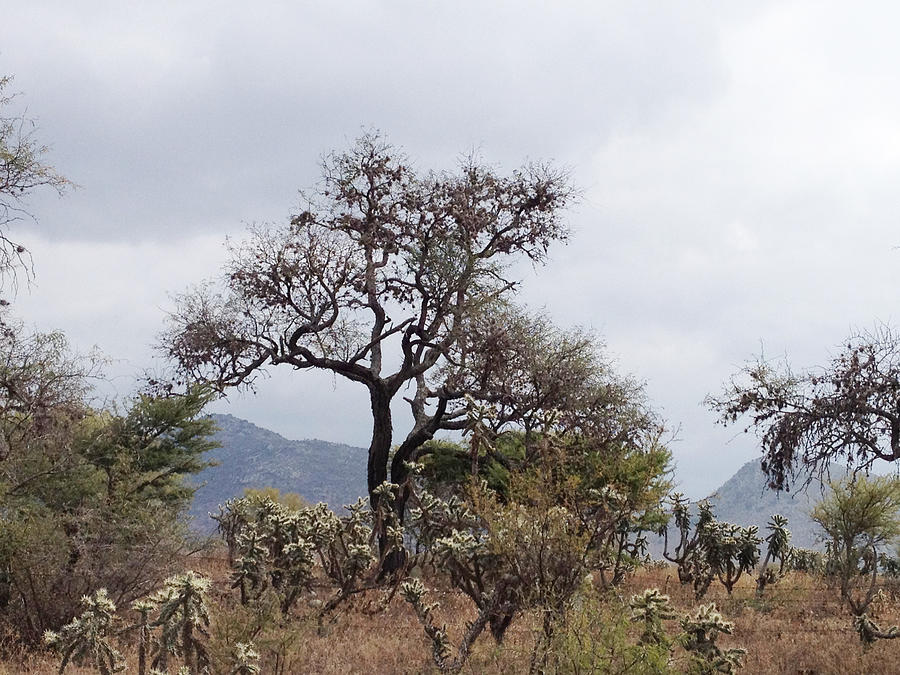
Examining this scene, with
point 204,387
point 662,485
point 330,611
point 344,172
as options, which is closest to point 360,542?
point 330,611

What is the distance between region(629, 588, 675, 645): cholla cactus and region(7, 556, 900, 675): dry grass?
1284 mm

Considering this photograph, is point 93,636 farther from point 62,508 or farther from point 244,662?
point 62,508

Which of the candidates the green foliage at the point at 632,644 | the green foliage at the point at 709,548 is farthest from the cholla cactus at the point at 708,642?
the green foliage at the point at 709,548

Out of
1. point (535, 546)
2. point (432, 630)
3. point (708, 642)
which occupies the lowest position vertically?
point (432, 630)

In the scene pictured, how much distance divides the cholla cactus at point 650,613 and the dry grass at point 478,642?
1.28 m

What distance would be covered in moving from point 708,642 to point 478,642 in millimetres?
3790

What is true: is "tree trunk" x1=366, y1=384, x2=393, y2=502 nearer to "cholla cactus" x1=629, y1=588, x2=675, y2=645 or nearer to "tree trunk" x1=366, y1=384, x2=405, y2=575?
"tree trunk" x1=366, y1=384, x2=405, y2=575

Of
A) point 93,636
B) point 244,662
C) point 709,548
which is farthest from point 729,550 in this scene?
point 93,636

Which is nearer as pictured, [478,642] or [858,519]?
[478,642]

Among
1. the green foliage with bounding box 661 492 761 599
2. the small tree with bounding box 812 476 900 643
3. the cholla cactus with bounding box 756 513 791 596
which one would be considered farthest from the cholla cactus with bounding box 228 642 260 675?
the cholla cactus with bounding box 756 513 791 596

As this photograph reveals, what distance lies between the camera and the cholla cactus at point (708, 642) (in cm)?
1032

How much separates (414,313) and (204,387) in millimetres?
6466

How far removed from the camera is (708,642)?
1053 cm

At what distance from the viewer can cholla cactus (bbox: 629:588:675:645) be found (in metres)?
9.80
